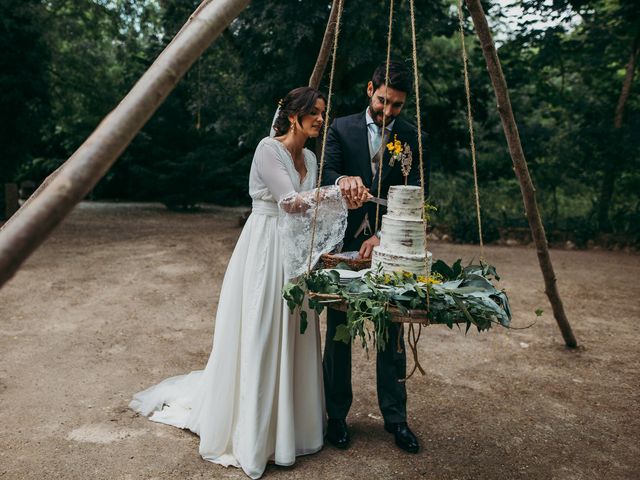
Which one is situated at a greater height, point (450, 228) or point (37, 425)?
point (450, 228)

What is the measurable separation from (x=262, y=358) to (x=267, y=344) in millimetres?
85

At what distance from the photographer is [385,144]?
141 inches

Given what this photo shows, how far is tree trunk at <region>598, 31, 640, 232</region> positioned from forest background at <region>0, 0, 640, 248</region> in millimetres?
29

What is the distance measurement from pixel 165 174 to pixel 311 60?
7.40 meters

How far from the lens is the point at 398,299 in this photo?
8.82 feet

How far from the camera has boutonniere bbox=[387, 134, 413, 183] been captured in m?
3.31

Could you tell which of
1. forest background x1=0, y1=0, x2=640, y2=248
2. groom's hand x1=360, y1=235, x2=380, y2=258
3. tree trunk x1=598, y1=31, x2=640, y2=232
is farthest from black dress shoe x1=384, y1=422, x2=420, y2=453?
tree trunk x1=598, y1=31, x2=640, y2=232

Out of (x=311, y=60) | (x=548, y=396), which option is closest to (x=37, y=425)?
(x=548, y=396)

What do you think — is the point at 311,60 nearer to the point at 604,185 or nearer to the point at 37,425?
the point at 604,185

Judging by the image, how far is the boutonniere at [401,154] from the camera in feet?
10.9

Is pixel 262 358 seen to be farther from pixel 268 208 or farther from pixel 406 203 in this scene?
pixel 406 203

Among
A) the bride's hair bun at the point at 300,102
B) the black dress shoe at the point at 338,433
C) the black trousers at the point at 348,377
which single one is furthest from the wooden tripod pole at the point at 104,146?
the black dress shoe at the point at 338,433

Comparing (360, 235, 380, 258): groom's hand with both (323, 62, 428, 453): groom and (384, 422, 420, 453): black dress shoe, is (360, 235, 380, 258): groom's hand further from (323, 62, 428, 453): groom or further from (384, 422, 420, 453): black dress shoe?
(384, 422, 420, 453): black dress shoe

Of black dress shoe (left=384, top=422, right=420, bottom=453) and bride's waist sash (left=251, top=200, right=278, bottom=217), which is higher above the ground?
bride's waist sash (left=251, top=200, right=278, bottom=217)
